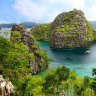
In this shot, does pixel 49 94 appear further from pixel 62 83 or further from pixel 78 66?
pixel 78 66

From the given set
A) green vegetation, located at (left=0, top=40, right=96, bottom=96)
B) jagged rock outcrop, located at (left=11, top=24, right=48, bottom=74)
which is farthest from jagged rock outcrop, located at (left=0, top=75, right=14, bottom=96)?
jagged rock outcrop, located at (left=11, top=24, right=48, bottom=74)

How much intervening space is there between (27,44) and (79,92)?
220ft

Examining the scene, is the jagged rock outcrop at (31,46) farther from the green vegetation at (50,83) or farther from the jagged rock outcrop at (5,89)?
the jagged rock outcrop at (5,89)

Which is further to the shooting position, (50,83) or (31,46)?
(31,46)

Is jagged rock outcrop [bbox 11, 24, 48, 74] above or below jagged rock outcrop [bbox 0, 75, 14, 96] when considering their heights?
above

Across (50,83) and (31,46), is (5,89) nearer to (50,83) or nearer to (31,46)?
(50,83)

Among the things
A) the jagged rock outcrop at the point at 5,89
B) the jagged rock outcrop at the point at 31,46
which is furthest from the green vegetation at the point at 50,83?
the jagged rock outcrop at the point at 31,46

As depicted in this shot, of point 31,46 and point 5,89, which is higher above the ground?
point 31,46

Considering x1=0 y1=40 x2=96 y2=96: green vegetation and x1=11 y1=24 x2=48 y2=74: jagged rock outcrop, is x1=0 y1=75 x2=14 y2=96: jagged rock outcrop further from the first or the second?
x1=11 y1=24 x2=48 y2=74: jagged rock outcrop

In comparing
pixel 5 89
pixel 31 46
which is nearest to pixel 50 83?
pixel 5 89

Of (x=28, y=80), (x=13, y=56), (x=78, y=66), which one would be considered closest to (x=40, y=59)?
(x=78, y=66)

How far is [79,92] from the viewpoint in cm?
8325

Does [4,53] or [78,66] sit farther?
[78,66]

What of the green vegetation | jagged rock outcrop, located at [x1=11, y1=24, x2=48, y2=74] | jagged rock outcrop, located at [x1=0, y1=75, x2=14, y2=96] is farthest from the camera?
jagged rock outcrop, located at [x1=11, y1=24, x2=48, y2=74]
